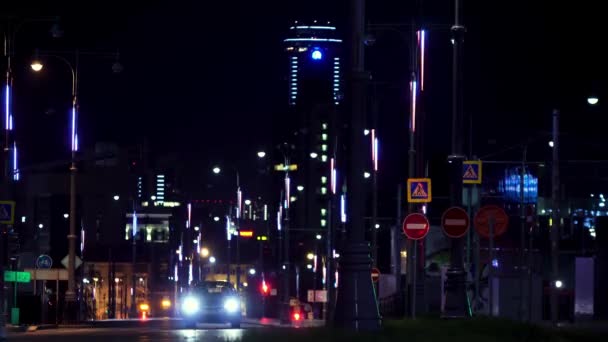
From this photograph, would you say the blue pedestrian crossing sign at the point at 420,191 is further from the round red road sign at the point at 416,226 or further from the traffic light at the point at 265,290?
the traffic light at the point at 265,290

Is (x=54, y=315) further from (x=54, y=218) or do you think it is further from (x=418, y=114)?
(x=54, y=218)

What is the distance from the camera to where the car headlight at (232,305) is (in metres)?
44.9

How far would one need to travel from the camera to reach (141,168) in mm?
55156

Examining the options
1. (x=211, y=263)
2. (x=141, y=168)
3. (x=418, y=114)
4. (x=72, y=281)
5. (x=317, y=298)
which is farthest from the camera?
(x=211, y=263)

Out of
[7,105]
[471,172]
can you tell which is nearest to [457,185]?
[471,172]

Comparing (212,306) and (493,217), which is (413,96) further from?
(493,217)

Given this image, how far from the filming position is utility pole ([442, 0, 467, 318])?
1104 inches

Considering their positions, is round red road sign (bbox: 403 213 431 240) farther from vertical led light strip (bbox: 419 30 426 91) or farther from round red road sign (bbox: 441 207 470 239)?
vertical led light strip (bbox: 419 30 426 91)

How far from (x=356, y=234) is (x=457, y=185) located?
8442mm

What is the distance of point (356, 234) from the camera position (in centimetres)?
2086

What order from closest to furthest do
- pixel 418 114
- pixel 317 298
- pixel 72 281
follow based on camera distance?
pixel 418 114 < pixel 72 281 < pixel 317 298

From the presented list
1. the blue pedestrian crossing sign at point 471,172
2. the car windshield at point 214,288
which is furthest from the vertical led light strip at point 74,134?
the blue pedestrian crossing sign at point 471,172

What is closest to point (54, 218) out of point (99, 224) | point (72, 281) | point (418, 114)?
point (99, 224)

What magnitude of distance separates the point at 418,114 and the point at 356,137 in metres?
22.6
